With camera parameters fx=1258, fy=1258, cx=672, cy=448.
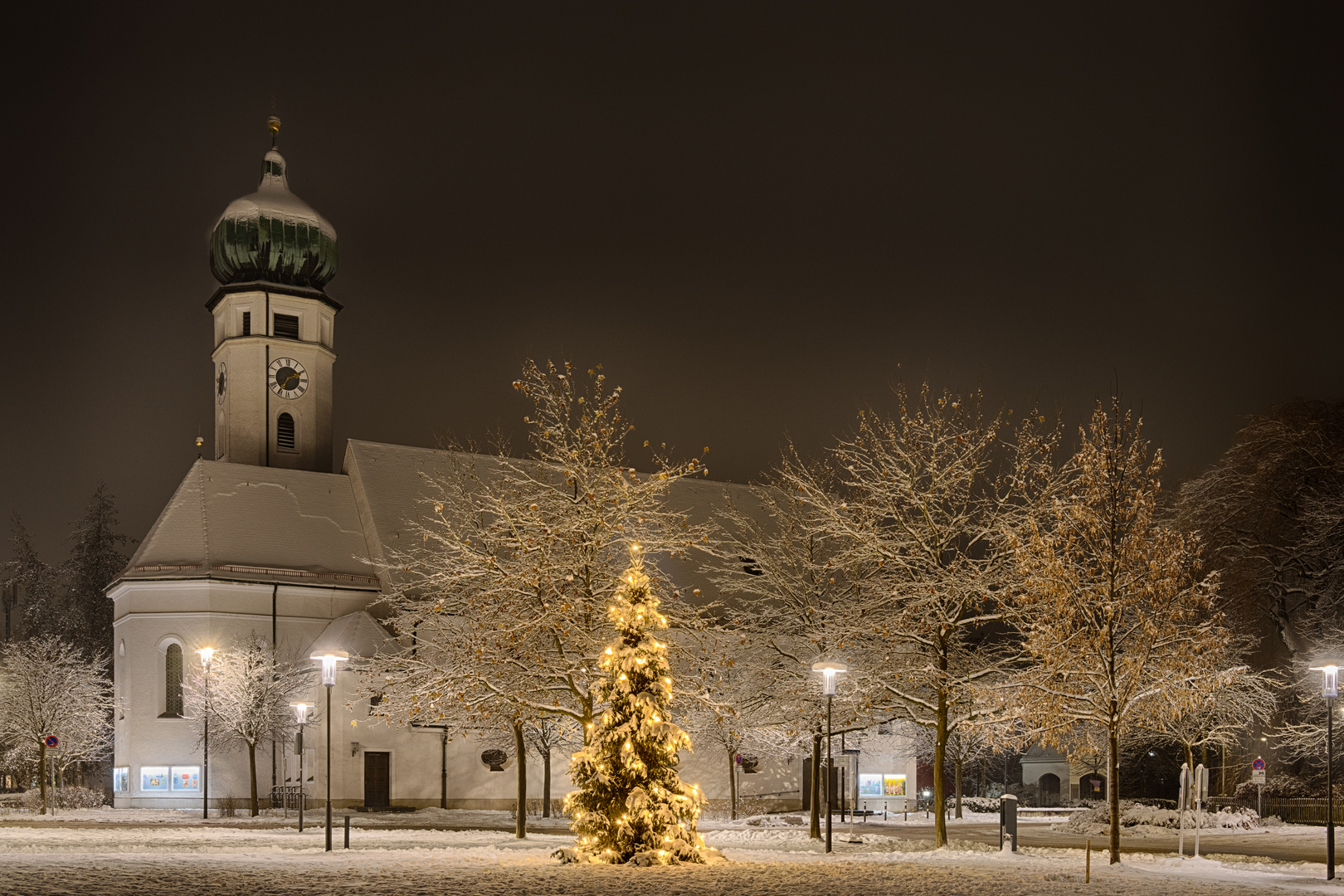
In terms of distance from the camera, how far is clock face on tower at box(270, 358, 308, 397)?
5228 centimetres

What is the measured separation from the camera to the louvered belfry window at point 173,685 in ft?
144

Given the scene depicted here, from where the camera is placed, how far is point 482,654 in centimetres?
2336

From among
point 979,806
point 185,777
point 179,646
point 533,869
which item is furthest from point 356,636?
point 979,806

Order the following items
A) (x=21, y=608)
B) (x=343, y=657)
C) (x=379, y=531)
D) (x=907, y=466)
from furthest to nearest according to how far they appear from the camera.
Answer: (x=21, y=608) < (x=379, y=531) < (x=907, y=466) < (x=343, y=657)

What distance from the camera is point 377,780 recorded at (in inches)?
1682

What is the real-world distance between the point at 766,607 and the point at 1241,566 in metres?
16.0

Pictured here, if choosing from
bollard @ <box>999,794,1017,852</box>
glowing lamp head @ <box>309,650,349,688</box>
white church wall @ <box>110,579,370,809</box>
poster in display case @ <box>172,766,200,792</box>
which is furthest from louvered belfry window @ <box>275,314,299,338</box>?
bollard @ <box>999,794,1017,852</box>

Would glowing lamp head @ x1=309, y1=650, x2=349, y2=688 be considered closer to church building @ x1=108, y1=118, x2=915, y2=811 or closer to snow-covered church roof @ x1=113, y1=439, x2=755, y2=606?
church building @ x1=108, y1=118, x2=915, y2=811

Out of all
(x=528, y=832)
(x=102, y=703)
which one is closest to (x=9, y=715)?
(x=102, y=703)

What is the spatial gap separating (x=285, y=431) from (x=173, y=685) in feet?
40.5

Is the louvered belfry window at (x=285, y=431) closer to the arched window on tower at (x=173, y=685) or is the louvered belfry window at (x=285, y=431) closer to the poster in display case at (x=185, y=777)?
the arched window on tower at (x=173, y=685)

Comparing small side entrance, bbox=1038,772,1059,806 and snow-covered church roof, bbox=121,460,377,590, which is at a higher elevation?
snow-covered church roof, bbox=121,460,377,590

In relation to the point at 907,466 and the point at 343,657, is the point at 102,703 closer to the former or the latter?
the point at 343,657

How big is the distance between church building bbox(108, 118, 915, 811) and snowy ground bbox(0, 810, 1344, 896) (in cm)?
1670
